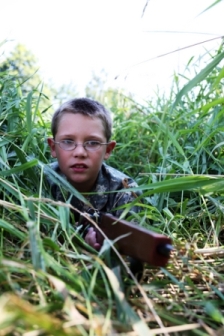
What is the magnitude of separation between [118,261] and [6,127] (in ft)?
3.26

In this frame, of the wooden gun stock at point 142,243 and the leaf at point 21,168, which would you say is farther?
the leaf at point 21,168

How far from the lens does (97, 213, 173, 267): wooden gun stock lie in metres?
0.78

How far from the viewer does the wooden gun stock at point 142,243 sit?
0.78 meters

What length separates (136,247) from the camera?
86 cm

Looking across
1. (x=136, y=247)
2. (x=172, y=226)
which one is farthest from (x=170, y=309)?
(x=172, y=226)

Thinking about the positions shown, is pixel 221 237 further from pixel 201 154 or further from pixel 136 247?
pixel 136 247

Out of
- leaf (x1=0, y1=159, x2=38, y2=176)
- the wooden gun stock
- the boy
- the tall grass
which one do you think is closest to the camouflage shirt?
the boy

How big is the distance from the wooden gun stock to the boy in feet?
1.93

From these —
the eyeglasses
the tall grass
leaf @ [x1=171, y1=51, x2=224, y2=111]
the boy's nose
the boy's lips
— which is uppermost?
leaf @ [x1=171, y1=51, x2=224, y2=111]

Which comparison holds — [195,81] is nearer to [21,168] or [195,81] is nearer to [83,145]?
[21,168]

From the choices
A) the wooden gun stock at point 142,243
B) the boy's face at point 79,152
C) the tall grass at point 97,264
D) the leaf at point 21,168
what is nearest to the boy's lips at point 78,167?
the boy's face at point 79,152

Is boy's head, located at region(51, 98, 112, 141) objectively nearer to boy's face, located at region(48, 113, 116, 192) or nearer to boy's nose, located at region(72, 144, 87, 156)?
boy's face, located at region(48, 113, 116, 192)

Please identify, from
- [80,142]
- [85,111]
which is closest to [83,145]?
[80,142]

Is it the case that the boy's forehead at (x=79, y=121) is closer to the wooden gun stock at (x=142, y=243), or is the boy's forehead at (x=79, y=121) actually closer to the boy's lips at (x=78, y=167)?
the boy's lips at (x=78, y=167)
